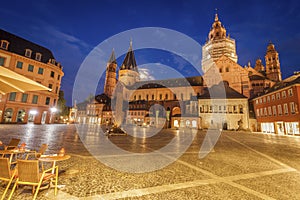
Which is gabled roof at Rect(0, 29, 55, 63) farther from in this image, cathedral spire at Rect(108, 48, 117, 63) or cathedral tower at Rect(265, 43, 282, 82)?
cathedral tower at Rect(265, 43, 282, 82)

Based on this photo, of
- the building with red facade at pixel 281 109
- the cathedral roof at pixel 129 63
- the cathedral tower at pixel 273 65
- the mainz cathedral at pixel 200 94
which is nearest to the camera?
the building with red facade at pixel 281 109

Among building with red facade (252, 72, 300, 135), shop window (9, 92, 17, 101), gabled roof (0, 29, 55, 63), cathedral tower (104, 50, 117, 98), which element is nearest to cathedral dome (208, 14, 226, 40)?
building with red facade (252, 72, 300, 135)

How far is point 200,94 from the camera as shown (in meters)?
51.2

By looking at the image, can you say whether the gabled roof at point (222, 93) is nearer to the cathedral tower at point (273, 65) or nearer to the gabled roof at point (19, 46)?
the cathedral tower at point (273, 65)

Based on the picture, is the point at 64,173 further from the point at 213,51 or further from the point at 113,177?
the point at 213,51

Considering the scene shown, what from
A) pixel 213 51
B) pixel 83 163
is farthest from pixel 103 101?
pixel 83 163

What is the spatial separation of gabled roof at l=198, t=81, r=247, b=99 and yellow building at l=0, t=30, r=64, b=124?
36.2 metres

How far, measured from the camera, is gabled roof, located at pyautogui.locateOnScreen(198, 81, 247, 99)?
127 feet

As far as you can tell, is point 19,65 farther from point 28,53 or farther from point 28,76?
point 28,53

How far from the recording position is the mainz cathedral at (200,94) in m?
38.4

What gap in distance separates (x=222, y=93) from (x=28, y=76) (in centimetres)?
4345

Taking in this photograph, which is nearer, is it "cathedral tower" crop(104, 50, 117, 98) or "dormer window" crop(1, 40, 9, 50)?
"dormer window" crop(1, 40, 9, 50)

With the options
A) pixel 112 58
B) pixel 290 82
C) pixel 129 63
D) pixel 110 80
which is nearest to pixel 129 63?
pixel 129 63

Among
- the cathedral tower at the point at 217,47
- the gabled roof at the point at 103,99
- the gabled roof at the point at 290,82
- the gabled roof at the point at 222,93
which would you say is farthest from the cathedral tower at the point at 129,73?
the gabled roof at the point at 290,82
